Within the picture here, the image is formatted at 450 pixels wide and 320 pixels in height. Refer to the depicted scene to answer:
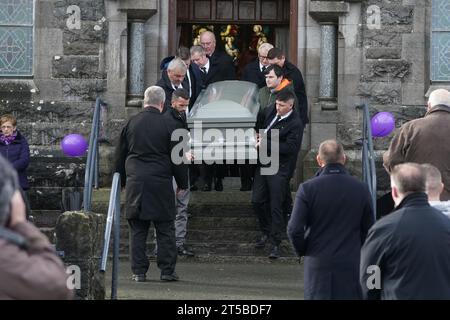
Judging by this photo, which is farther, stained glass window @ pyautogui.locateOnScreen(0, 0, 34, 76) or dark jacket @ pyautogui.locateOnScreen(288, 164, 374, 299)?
stained glass window @ pyautogui.locateOnScreen(0, 0, 34, 76)

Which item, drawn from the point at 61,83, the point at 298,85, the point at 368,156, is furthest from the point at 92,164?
the point at 368,156

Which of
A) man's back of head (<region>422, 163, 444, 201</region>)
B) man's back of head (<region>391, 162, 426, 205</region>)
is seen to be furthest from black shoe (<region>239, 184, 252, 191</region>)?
man's back of head (<region>391, 162, 426, 205</region>)

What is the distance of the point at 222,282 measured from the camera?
11.5 meters

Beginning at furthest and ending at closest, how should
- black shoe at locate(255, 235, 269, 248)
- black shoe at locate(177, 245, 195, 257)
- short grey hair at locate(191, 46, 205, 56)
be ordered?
short grey hair at locate(191, 46, 205, 56), black shoe at locate(255, 235, 269, 248), black shoe at locate(177, 245, 195, 257)

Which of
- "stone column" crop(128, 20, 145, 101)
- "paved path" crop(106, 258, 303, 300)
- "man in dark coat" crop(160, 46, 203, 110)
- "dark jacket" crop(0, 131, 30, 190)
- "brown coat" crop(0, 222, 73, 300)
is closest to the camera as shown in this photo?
"brown coat" crop(0, 222, 73, 300)

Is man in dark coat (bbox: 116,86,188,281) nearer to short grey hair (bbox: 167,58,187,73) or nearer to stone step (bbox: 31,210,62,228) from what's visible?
short grey hair (bbox: 167,58,187,73)

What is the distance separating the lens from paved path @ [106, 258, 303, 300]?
1066 cm

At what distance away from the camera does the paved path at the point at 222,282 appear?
10664mm

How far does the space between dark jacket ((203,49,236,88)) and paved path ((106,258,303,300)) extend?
2.31 m

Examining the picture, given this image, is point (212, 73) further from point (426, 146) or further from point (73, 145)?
point (426, 146)

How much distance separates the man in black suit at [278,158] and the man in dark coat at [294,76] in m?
0.83

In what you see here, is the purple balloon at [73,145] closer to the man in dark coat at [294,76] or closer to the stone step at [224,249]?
the stone step at [224,249]

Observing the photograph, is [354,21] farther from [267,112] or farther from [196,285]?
[196,285]

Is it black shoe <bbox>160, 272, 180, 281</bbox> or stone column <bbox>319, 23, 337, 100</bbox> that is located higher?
stone column <bbox>319, 23, 337, 100</bbox>
